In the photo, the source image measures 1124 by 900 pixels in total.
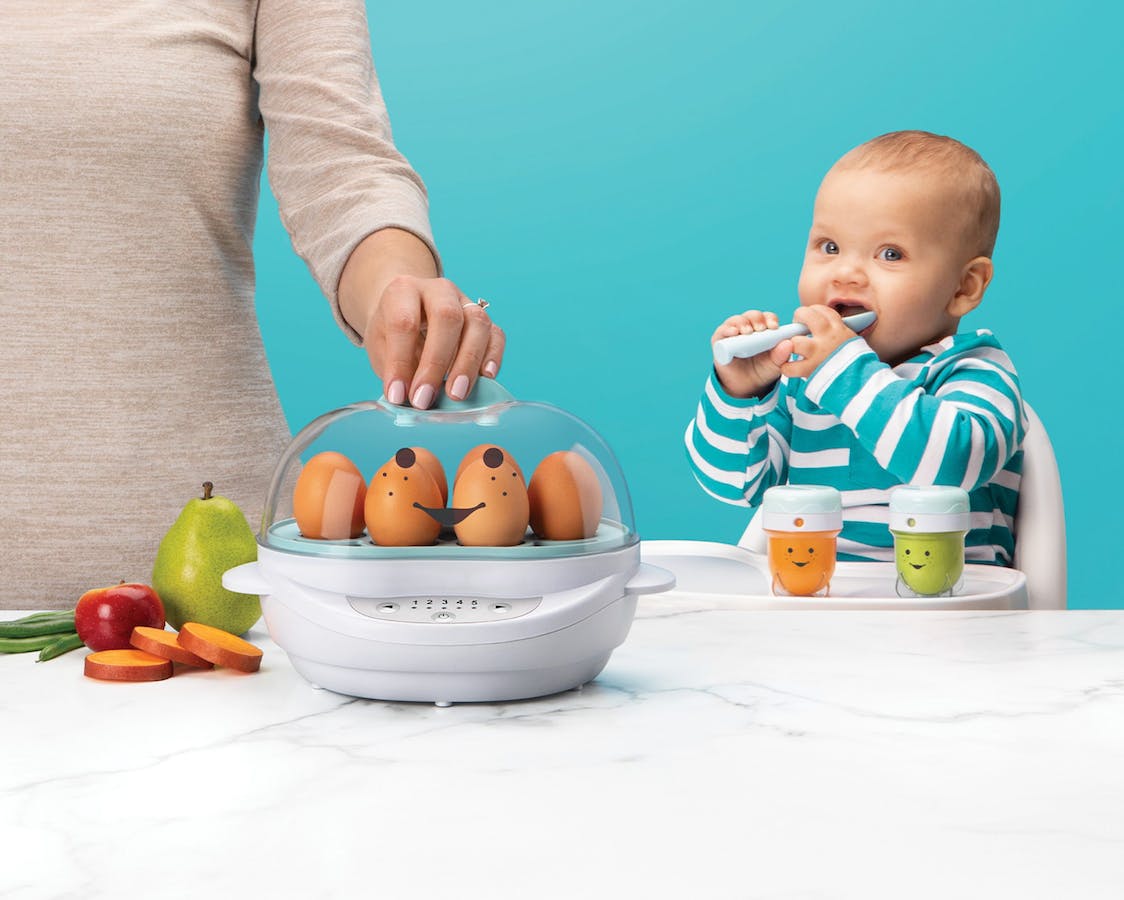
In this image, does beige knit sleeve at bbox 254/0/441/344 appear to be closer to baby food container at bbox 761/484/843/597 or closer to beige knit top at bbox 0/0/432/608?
beige knit top at bbox 0/0/432/608

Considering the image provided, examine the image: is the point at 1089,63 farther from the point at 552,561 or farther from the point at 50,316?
the point at 552,561

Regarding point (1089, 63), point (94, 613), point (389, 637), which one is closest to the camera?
point (389, 637)

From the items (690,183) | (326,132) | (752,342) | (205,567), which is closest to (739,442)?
(752,342)

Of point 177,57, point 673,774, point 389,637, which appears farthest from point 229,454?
point 673,774

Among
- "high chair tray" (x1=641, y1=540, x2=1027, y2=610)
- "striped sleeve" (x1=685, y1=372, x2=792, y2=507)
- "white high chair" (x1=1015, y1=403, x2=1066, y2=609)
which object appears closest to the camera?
"high chair tray" (x1=641, y1=540, x2=1027, y2=610)

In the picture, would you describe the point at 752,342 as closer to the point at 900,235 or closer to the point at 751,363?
the point at 751,363

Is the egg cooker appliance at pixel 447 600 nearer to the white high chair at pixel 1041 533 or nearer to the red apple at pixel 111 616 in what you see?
the red apple at pixel 111 616

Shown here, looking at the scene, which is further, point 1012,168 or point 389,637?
point 1012,168

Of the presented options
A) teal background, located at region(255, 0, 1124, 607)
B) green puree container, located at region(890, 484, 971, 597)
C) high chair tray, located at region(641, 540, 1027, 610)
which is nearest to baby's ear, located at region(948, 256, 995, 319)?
high chair tray, located at region(641, 540, 1027, 610)

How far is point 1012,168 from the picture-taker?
13.3 feet

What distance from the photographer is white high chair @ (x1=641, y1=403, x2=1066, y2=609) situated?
4.50 ft

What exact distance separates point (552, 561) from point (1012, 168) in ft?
12.2

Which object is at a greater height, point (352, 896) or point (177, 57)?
point (177, 57)

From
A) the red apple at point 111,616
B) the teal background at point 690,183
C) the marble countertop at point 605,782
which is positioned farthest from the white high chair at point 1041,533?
the teal background at point 690,183
